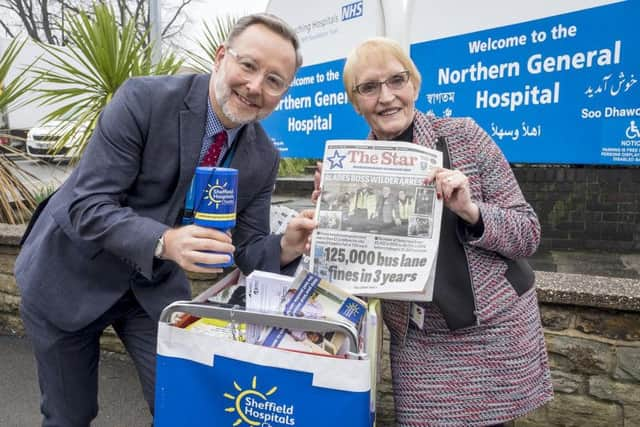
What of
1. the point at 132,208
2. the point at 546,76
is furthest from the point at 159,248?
the point at 546,76

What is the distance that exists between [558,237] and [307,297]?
490cm

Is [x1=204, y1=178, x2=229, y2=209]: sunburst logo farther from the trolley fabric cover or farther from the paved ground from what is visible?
the paved ground

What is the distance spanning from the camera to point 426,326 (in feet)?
5.06

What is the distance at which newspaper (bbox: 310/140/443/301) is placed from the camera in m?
1.37

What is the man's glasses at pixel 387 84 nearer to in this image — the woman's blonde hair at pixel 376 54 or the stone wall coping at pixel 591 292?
the woman's blonde hair at pixel 376 54

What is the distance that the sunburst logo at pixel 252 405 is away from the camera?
4.26ft

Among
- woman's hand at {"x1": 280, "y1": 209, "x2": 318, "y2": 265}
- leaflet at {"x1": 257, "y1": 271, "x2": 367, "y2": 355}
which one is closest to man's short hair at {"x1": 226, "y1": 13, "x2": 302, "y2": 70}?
woman's hand at {"x1": 280, "y1": 209, "x2": 318, "y2": 265}

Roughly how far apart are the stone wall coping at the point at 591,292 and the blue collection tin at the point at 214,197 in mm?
1650

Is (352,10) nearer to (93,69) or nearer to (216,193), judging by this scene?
(93,69)

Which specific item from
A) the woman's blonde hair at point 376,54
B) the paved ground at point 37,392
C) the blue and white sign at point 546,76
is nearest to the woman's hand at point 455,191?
the woman's blonde hair at point 376,54

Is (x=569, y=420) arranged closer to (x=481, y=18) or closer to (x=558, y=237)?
(x=481, y=18)

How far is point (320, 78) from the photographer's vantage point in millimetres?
4520

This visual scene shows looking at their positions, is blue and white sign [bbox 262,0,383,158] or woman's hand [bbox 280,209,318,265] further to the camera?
blue and white sign [bbox 262,0,383,158]

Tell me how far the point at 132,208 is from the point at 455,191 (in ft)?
3.32
